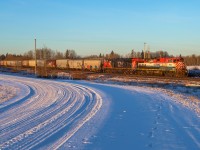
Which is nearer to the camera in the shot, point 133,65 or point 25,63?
point 133,65

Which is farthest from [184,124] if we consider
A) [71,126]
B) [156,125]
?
[71,126]

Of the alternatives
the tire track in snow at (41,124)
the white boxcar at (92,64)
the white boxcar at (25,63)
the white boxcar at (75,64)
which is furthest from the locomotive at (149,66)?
the white boxcar at (25,63)

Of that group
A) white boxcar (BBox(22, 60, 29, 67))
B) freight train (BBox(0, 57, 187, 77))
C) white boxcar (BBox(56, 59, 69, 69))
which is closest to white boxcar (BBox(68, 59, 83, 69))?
freight train (BBox(0, 57, 187, 77))

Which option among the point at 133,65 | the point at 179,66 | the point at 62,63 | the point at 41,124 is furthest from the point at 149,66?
the point at 41,124

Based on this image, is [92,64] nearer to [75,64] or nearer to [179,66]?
[75,64]

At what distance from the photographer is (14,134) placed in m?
8.80

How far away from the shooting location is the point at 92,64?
211 feet

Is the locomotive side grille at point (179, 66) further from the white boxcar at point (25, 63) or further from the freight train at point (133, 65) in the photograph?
the white boxcar at point (25, 63)

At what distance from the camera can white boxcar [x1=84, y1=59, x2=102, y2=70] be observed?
6259 centimetres

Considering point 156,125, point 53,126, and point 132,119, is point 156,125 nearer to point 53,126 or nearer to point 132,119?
point 132,119

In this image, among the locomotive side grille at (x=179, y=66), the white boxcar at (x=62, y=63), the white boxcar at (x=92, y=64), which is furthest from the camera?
the white boxcar at (x=62, y=63)

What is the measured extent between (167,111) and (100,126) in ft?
14.4

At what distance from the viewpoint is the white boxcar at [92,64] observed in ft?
205

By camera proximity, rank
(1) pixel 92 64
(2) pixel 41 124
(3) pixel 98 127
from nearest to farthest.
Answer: (3) pixel 98 127, (2) pixel 41 124, (1) pixel 92 64
